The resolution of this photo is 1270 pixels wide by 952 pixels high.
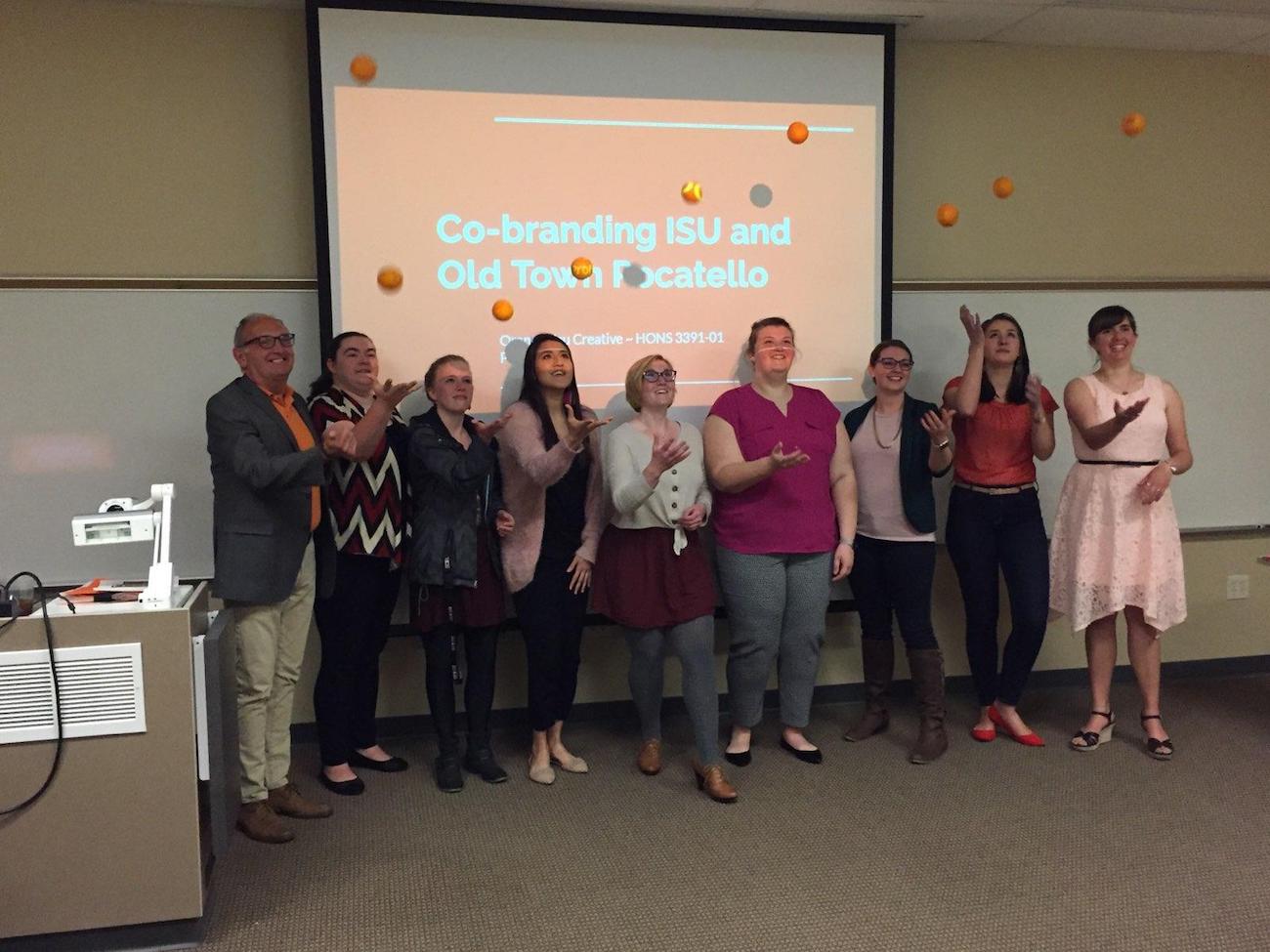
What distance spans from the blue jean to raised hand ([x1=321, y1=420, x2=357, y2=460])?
214 centimetres

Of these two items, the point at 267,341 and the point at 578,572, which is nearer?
the point at 267,341

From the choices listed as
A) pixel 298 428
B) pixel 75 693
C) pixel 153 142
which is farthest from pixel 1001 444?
pixel 153 142

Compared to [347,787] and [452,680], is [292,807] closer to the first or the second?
[347,787]

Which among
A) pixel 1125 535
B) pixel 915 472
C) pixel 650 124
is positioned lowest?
pixel 1125 535

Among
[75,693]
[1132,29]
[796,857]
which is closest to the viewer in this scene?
[75,693]

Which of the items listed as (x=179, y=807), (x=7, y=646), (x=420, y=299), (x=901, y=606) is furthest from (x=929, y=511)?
(x=7, y=646)

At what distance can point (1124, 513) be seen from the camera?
3.50 m

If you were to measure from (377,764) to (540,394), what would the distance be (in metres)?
1.37

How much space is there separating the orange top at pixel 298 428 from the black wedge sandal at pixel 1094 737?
269cm

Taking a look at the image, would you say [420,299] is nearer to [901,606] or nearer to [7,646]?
[7,646]

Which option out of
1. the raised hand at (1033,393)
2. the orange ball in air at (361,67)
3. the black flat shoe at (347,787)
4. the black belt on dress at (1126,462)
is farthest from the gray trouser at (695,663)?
the orange ball in air at (361,67)

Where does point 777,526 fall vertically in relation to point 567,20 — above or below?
below

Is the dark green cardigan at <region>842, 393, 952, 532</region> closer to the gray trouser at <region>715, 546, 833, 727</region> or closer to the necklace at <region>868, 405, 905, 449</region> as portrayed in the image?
the necklace at <region>868, 405, 905, 449</region>

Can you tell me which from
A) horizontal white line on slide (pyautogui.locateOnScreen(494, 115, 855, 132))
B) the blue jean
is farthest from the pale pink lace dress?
horizontal white line on slide (pyautogui.locateOnScreen(494, 115, 855, 132))
